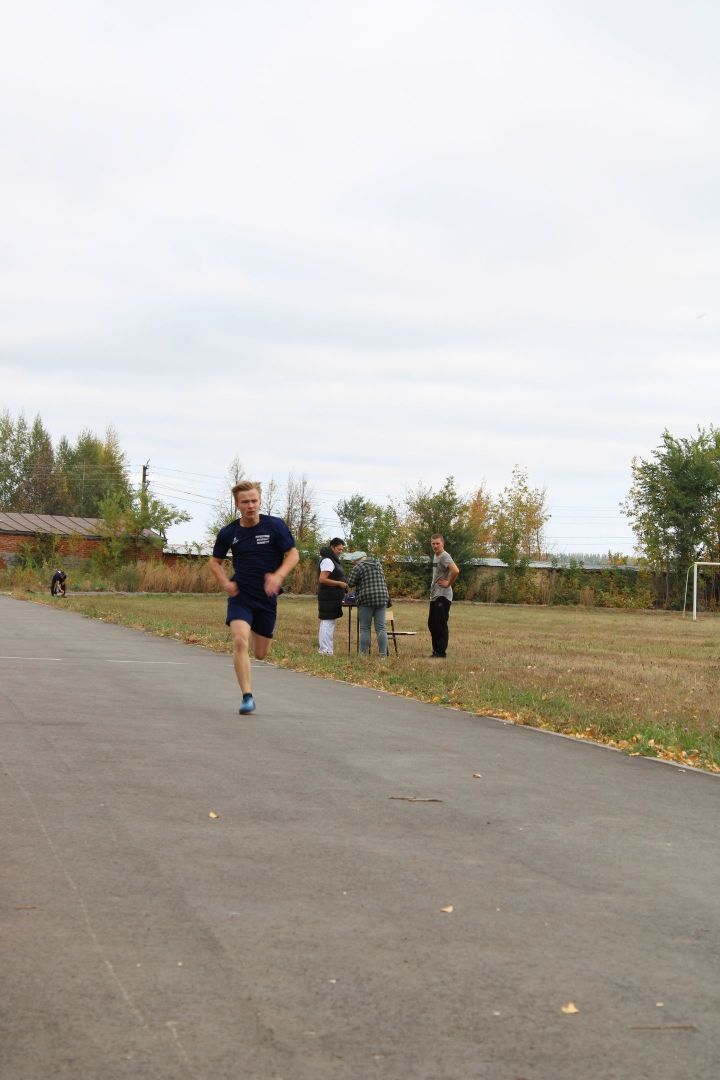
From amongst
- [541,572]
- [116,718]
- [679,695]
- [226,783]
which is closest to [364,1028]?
[226,783]

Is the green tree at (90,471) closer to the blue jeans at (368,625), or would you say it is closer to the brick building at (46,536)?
the brick building at (46,536)

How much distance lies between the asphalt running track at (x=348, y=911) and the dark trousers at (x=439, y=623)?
9.66 m

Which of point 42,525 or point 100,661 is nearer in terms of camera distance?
point 100,661

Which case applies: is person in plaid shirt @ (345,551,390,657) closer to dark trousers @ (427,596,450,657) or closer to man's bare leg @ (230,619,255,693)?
dark trousers @ (427,596,450,657)

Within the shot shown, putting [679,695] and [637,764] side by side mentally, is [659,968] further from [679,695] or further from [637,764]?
[679,695]

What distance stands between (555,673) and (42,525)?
6667cm

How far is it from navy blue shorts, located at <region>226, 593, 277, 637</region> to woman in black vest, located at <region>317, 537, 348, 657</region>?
7.99 m

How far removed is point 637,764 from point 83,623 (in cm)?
1912

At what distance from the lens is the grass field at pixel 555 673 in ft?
36.7

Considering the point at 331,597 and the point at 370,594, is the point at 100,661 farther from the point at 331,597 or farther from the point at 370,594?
the point at 370,594

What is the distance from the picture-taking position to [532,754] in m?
9.36

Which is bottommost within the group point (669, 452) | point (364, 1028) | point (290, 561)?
point (364, 1028)

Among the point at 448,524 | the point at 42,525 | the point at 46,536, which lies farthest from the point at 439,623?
the point at 42,525

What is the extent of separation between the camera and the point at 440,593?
62.1 feet
